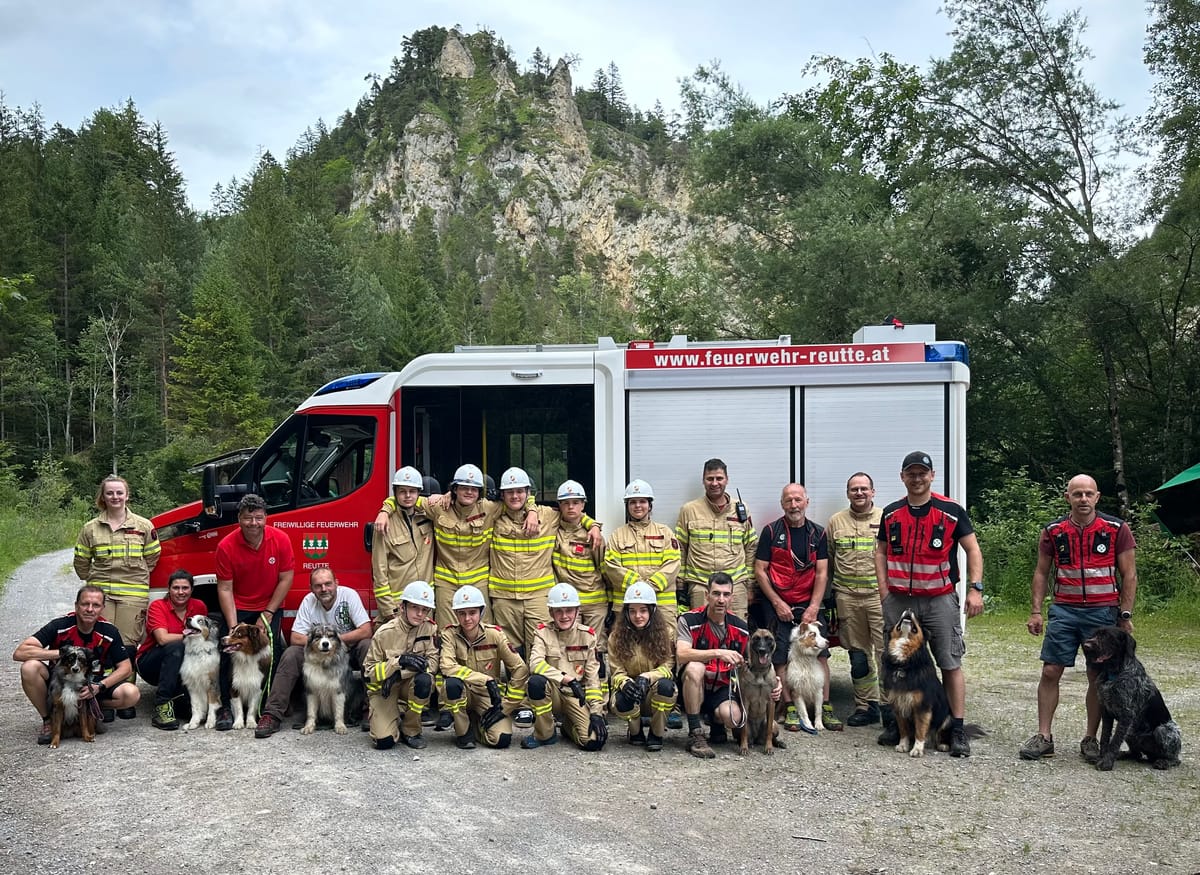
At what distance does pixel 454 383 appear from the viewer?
8312 mm

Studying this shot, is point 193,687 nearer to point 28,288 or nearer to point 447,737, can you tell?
point 447,737

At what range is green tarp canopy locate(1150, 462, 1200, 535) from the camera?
1114 centimetres

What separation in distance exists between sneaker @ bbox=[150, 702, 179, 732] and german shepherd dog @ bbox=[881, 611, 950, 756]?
5160 millimetres

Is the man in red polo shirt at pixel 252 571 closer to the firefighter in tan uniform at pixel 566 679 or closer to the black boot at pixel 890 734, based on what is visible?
the firefighter in tan uniform at pixel 566 679

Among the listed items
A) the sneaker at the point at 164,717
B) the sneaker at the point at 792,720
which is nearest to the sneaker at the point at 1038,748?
the sneaker at the point at 792,720

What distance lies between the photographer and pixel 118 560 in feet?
26.3

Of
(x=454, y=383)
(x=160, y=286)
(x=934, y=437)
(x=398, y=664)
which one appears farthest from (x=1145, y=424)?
(x=160, y=286)

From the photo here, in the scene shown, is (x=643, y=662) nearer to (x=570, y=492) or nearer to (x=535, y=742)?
(x=535, y=742)

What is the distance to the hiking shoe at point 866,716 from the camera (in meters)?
7.79

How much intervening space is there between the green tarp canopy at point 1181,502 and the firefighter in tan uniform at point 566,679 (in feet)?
24.6

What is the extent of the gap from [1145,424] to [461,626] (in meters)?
17.0

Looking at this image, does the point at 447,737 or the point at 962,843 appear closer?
the point at 962,843

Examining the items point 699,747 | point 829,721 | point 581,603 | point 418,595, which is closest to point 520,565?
point 581,603

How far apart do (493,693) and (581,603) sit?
0.97 m
